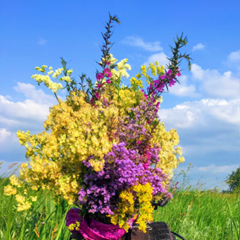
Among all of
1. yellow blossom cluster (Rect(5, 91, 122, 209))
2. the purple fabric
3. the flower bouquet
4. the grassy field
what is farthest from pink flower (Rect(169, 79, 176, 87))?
the grassy field

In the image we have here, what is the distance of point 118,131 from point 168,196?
68cm

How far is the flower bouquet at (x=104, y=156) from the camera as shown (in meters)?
2.22

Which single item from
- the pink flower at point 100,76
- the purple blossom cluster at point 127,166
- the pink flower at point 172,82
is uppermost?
the pink flower at point 100,76

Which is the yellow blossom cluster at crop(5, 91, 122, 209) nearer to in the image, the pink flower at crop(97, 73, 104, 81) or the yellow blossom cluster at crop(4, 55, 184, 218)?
the yellow blossom cluster at crop(4, 55, 184, 218)

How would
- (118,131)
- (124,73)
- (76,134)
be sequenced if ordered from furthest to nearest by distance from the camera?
(124,73)
(118,131)
(76,134)

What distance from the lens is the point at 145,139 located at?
243 centimetres

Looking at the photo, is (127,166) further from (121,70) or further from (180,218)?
(180,218)

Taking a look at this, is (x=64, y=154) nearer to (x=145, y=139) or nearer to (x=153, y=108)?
(x=145, y=139)

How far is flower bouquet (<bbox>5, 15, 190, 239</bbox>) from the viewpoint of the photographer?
2.22 metres

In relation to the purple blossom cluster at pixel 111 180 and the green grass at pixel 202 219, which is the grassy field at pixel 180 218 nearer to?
the green grass at pixel 202 219

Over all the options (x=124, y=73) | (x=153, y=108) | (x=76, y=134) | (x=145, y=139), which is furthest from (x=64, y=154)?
(x=124, y=73)

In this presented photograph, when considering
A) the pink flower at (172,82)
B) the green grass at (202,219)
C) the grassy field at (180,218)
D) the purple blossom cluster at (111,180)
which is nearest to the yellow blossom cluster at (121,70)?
the pink flower at (172,82)

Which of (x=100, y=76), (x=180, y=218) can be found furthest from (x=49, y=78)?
(x=180, y=218)

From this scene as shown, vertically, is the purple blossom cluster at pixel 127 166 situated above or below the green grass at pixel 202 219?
above
